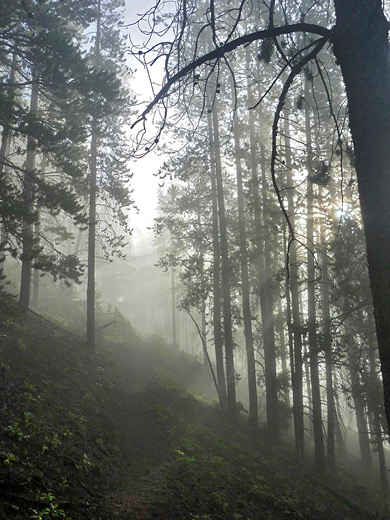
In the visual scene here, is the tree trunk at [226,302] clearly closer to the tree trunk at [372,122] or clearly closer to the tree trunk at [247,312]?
the tree trunk at [247,312]

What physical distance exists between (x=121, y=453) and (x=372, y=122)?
28.6ft

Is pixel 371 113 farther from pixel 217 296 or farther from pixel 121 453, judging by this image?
pixel 217 296

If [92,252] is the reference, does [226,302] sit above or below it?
below

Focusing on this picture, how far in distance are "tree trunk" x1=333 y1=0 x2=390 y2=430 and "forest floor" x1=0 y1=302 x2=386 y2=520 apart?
4487 millimetres

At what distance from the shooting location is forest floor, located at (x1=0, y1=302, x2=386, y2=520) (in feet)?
18.7

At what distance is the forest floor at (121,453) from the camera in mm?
5691

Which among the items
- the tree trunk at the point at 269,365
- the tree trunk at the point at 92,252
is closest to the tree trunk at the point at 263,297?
the tree trunk at the point at 269,365

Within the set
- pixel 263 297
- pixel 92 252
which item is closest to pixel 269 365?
pixel 263 297

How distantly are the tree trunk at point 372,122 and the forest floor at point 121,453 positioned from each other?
14.7 feet

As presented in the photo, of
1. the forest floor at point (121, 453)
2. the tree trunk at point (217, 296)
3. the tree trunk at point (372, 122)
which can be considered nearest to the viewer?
the tree trunk at point (372, 122)

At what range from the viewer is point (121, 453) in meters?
8.73

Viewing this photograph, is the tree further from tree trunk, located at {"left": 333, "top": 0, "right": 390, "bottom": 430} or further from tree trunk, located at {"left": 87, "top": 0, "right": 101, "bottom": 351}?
tree trunk, located at {"left": 87, "top": 0, "right": 101, "bottom": 351}

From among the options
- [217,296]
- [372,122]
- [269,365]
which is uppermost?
[372,122]

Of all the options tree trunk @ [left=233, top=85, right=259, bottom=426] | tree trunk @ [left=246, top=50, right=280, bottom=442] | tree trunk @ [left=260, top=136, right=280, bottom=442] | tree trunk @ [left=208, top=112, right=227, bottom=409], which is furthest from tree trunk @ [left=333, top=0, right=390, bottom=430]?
tree trunk @ [left=208, top=112, right=227, bottom=409]
